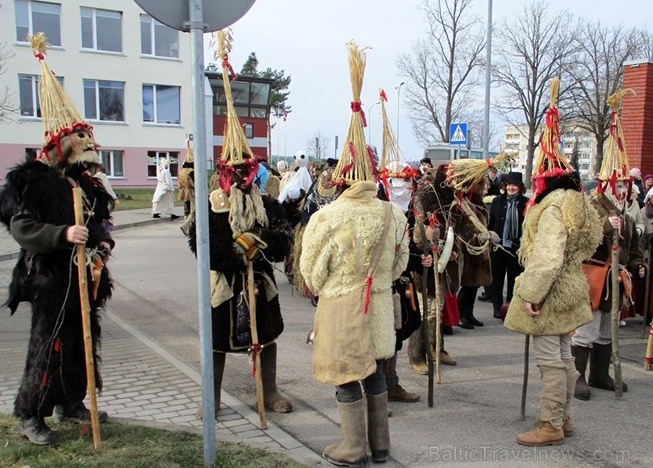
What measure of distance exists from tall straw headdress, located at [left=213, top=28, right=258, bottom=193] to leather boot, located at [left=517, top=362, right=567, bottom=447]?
2581 millimetres

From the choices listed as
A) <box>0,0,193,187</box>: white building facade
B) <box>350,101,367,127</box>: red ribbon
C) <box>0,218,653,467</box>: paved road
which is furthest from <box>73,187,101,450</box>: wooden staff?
<box>0,0,193,187</box>: white building facade

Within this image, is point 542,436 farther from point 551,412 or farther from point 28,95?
point 28,95

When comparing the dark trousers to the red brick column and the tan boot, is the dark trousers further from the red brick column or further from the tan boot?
the red brick column

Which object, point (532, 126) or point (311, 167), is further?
point (532, 126)

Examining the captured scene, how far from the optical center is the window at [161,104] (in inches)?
A: 1437

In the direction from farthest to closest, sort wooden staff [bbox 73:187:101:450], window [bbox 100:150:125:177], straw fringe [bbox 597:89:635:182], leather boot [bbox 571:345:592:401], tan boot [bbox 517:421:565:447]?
1. window [bbox 100:150:125:177]
2. straw fringe [bbox 597:89:635:182]
3. leather boot [bbox 571:345:592:401]
4. tan boot [bbox 517:421:565:447]
5. wooden staff [bbox 73:187:101:450]

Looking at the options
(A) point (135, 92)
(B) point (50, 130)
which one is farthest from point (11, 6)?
(B) point (50, 130)

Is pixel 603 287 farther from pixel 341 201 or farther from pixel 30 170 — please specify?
pixel 30 170

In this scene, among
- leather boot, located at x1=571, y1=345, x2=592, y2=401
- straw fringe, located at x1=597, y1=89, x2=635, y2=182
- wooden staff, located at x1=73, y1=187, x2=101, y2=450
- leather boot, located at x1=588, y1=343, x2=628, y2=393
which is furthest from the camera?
straw fringe, located at x1=597, y1=89, x2=635, y2=182

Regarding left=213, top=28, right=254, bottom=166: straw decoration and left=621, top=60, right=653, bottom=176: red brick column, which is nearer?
left=213, top=28, right=254, bottom=166: straw decoration

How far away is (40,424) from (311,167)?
9.76m

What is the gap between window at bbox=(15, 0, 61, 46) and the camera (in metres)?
32.8

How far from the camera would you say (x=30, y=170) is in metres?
3.97

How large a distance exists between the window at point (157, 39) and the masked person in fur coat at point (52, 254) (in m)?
34.0
